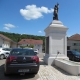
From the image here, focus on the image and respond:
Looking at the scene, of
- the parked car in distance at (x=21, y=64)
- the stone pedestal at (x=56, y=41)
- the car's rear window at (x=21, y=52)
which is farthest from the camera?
the stone pedestal at (x=56, y=41)

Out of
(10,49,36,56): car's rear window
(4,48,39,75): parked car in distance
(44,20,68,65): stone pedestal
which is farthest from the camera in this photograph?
(44,20,68,65): stone pedestal

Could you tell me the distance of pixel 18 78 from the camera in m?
7.06

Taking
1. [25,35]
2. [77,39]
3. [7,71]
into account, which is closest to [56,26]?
[7,71]

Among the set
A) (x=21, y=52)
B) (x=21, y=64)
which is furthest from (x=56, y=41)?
(x=21, y=64)

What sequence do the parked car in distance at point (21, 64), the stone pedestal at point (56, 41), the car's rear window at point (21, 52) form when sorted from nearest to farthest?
the parked car in distance at point (21, 64), the car's rear window at point (21, 52), the stone pedestal at point (56, 41)

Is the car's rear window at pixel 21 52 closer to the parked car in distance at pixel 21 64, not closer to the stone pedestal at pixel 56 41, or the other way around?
the parked car in distance at pixel 21 64

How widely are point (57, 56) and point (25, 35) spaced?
301 ft

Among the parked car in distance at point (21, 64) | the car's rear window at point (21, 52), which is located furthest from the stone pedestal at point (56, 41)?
the parked car in distance at point (21, 64)

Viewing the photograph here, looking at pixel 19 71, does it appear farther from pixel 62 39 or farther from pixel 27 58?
pixel 62 39

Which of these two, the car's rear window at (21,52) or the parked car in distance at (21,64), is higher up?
the car's rear window at (21,52)

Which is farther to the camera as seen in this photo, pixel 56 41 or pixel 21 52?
pixel 56 41

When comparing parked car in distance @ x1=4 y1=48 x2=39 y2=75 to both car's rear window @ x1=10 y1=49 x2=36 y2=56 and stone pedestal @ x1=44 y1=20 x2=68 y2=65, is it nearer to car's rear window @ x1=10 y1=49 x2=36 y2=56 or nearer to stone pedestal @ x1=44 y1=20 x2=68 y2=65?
car's rear window @ x1=10 y1=49 x2=36 y2=56

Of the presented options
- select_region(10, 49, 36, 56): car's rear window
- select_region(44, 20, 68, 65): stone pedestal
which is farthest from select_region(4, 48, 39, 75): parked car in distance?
select_region(44, 20, 68, 65): stone pedestal

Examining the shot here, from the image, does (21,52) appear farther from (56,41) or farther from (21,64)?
(56,41)
